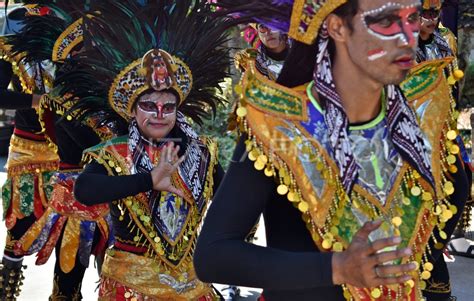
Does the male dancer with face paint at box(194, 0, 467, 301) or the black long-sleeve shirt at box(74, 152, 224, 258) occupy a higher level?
the male dancer with face paint at box(194, 0, 467, 301)

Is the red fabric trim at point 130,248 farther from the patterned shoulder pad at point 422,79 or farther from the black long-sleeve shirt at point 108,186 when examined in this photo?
the patterned shoulder pad at point 422,79

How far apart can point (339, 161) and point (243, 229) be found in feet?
1.09

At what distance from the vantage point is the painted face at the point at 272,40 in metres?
6.25

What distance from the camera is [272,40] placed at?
6.28m

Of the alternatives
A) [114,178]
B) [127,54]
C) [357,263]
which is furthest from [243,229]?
[127,54]

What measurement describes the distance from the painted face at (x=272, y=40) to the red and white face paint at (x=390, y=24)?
148 inches

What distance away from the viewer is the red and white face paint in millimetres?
2457

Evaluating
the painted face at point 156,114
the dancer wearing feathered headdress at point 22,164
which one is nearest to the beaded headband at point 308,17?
the painted face at point 156,114

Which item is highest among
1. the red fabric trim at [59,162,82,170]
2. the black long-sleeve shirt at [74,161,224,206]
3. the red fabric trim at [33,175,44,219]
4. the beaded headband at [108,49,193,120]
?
the beaded headband at [108,49,193,120]

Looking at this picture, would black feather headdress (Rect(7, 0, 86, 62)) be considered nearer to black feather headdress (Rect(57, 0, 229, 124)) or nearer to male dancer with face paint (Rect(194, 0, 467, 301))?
black feather headdress (Rect(57, 0, 229, 124))

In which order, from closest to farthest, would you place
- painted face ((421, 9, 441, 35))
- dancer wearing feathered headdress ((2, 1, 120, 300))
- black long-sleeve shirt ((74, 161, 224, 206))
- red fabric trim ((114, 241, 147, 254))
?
black long-sleeve shirt ((74, 161, 224, 206))
red fabric trim ((114, 241, 147, 254))
dancer wearing feathered headdress ((2, 1, 120, 300))
painted face ((421, 9, 441, 35))

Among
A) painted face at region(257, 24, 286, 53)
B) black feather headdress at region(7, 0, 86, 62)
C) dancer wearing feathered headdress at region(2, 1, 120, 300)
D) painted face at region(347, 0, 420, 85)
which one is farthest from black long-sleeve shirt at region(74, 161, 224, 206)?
painted face at region(257, 24, 286, 53)

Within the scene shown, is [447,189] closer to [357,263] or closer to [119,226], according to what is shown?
[357,263]

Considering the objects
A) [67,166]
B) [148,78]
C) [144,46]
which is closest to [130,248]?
[148,78]
